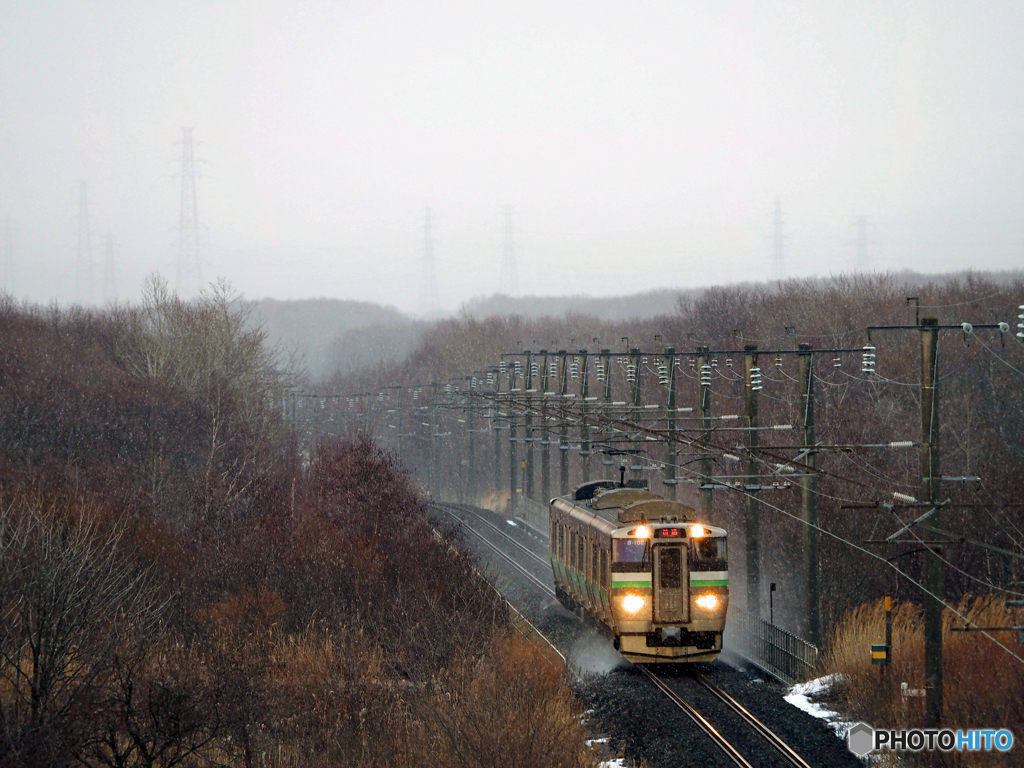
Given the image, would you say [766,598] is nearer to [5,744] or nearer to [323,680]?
[323,680]

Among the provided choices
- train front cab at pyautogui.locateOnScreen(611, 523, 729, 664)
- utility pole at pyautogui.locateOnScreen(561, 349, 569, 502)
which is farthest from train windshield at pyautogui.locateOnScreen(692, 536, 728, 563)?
utility pole at pyautogui.locateOnScreen(561, 349, 569, 502)

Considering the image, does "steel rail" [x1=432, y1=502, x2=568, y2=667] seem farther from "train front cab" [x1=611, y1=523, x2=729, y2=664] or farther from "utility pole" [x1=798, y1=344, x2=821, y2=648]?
"utility pole" [x1=798, y1=344, x2=821, y2=648]

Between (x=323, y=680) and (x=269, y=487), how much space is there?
17263 millimetres

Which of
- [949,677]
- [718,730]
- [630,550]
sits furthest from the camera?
[630,550]

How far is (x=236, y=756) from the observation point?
15.5 meters

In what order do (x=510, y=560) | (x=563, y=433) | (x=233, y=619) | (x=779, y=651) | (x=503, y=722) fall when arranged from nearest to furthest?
1. (x=503, y=722)
2. (x=233, y=619)
3. (x=779, y=651)
4. (x=510, y=560)
5. (x=563, y=433)

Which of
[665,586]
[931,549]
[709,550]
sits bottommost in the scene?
[665,586]

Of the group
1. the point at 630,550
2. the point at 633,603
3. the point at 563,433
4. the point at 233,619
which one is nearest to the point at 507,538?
the point at 563,433

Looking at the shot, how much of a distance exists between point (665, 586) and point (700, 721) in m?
3.07

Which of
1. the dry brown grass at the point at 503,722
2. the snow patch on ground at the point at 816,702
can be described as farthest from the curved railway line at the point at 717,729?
the dry brown grass at the point at 503,722

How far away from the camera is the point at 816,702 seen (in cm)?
1820

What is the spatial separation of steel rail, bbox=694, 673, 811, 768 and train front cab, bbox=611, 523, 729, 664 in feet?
2.95

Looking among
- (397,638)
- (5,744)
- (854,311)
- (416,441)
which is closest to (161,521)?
(397,638)

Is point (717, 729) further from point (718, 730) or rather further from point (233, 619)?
point (233, 619)
